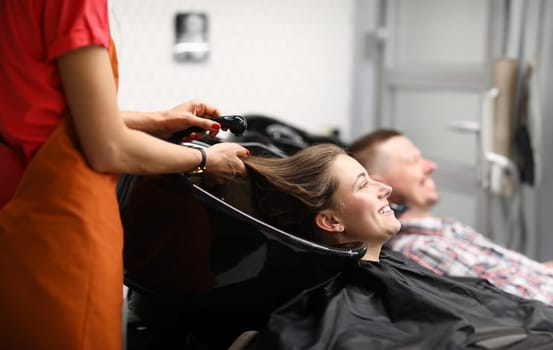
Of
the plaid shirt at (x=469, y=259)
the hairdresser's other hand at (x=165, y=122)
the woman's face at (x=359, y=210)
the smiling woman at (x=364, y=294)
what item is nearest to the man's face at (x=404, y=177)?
the plaid shirt at (x=469, y=259)

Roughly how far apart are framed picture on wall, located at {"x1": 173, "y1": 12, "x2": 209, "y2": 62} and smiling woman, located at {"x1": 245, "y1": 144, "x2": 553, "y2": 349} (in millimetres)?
1684

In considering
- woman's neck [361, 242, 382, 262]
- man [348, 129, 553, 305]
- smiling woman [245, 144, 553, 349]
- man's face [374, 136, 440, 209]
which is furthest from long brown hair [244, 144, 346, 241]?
man's face [374, 136, 440, 209]

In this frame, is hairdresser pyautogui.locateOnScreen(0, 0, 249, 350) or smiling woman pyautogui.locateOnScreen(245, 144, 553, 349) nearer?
hairdresser pyautogui.locateOnScreen(0, 0, 249, 350)

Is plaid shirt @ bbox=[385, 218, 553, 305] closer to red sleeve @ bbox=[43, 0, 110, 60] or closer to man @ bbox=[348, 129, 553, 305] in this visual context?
man @ bbox=[348, 129, 553, 305]

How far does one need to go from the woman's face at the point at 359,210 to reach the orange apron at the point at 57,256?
0.65m

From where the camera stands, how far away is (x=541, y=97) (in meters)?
2.99

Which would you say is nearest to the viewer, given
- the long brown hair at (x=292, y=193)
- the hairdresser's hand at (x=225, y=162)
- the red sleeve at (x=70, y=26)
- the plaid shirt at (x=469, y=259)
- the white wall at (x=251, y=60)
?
the red sleeve at (x=70, y=26)

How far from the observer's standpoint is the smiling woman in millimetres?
1406

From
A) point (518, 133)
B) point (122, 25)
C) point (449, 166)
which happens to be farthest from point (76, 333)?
point (449, 166)

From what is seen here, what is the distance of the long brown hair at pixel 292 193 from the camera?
66.7 inches

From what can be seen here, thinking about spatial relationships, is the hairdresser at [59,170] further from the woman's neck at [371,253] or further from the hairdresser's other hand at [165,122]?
the woman's neck at [371,253]

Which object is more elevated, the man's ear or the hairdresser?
the hairdresser

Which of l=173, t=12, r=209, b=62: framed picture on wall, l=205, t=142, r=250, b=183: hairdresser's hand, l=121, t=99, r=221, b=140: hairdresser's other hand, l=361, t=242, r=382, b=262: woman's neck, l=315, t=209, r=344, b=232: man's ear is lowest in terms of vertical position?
l=361, t=242, r=382, b=262: woman's neck

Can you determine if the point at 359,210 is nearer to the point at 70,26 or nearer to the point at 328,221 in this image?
the point at 328,221
